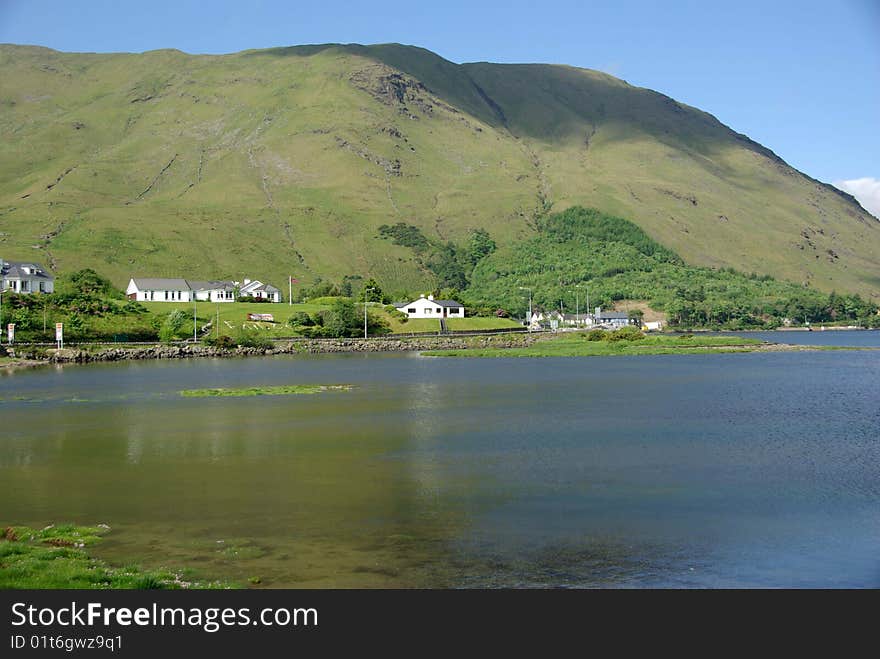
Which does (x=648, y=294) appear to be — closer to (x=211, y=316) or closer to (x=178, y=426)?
A: (x=211, y=316)

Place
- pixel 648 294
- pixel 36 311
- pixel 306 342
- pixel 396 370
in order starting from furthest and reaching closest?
1. pixel 648 294
2. pixel 306 342
3. pixel 36 311
4. pixel 396 370

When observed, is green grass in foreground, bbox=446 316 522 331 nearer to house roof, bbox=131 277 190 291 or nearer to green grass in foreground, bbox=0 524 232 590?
house roof, bbox=131 277 190 291

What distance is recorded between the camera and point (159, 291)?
404 ft

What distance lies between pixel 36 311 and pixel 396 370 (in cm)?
4498

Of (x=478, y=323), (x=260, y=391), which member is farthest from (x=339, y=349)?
(x=260, y=391)

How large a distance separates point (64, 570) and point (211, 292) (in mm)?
116091

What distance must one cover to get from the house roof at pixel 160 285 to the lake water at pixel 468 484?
73996 mm

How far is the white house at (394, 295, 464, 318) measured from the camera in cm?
12381

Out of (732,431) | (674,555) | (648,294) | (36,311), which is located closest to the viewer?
(674,555)

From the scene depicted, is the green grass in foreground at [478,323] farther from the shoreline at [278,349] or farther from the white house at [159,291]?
the white house at [159,291]

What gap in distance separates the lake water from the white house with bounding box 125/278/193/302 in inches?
2895

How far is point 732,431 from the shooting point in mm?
34375
